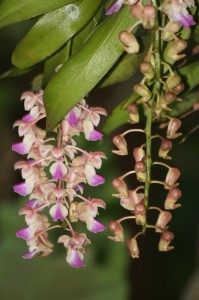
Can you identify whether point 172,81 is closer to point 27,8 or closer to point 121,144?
point 121,144

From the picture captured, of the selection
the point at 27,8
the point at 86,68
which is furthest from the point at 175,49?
the point at 27,8

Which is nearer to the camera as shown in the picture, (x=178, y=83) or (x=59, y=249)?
(x=178, y=83)

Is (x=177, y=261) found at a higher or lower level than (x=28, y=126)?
lower

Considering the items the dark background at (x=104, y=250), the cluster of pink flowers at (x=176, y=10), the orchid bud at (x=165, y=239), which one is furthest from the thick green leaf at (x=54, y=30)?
the dark background at (x=104, y=250)

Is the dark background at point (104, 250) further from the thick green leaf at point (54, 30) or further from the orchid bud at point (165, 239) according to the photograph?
the orchid bud at point (165, 239)

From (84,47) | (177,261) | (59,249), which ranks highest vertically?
(84,47)

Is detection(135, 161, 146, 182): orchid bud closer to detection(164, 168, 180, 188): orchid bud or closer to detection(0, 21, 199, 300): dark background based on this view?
detection(164, 168, 180, 188): orchid bud

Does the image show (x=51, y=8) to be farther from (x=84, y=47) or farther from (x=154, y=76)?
(x=154, y=76)

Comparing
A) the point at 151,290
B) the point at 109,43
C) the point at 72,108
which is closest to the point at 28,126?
the point at 72,108
